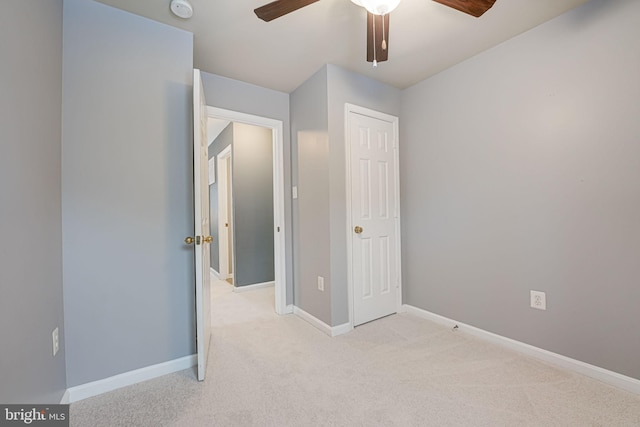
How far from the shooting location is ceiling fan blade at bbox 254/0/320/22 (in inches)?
50.9

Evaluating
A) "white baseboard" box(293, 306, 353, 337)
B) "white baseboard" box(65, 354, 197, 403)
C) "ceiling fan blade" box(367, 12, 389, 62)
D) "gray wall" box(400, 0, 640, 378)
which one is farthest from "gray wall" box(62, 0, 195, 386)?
"gray wall" box(400, 0, 640, 378)

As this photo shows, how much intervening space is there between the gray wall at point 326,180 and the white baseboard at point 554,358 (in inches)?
40.4

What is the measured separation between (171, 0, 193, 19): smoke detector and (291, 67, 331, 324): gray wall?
3.65 ft

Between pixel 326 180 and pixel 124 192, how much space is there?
1473 millimetres

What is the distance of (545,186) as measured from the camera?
188cm

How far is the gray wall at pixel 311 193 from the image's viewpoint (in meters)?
2.41

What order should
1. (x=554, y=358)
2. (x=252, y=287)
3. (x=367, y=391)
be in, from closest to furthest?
(x=367, y=391)
(x=554, y=358)
(x=252, y=287)

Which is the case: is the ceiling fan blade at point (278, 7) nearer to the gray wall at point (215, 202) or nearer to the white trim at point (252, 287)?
the gray wall at point (215, 202)

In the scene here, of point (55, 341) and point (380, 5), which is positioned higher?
point (380, 5)

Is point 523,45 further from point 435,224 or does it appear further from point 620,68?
point 435,224

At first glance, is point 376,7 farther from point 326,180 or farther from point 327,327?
point 327,327

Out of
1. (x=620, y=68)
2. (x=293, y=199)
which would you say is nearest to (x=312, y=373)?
(x=293, y=199)

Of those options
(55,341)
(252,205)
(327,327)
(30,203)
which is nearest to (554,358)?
(327,327)

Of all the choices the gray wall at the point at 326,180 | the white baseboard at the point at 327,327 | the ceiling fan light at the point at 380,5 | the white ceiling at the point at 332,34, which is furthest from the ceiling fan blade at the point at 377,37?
the white baseboard at the point at 327,327
